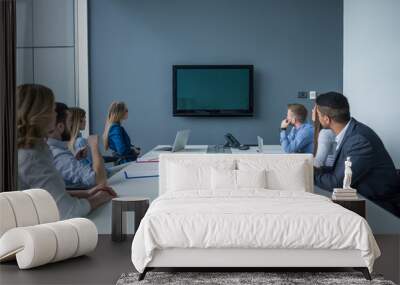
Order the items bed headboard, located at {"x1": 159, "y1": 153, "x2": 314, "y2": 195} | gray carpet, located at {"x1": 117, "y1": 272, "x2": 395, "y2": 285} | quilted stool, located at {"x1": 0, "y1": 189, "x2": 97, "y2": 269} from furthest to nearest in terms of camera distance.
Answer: bed headboard, located at {"x1": 159, "y1": 153, "x2": 314, "y2": 195}, quilted stool, located at {"x1": 0, "y1": 189, "x2": 97, "y2": 269}, gray carpet, located at {"x1": 117, "y1": 272, "x2": 395, "y2": 285}

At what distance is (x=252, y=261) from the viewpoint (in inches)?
197

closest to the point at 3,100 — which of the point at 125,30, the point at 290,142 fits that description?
the point at 125,30

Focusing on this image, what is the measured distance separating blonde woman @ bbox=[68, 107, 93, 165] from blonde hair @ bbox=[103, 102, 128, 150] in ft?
0.63

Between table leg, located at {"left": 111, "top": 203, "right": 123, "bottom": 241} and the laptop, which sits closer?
table leg, located at {"left": 111, "top": 203, "right": 123, "bottom": 241}

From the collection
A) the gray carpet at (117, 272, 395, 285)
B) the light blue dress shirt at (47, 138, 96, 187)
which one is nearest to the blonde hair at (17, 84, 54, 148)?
the light blue dress shirt at (47, 138, 96, 187)

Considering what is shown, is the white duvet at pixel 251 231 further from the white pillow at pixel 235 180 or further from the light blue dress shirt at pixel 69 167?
the light blue dress shirt at pixel 69 167

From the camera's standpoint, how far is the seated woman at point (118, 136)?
6879 mm

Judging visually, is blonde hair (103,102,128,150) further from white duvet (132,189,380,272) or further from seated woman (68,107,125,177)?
white duvet (132,189,380,272)

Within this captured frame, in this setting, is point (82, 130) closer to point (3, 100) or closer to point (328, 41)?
point (3, 100)

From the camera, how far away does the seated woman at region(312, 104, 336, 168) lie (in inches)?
266

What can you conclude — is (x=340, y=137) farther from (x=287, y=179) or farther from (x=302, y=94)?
(x=287, y=179)

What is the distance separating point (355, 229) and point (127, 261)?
1.83 m

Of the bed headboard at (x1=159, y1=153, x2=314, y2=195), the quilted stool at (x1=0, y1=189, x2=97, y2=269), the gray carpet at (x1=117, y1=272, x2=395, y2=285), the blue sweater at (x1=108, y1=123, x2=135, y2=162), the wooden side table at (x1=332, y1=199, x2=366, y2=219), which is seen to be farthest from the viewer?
the blue sweater at (x1=108, y1=123, x2=135, y2=162)

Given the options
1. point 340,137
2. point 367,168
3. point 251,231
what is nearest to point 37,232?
point 251,231
